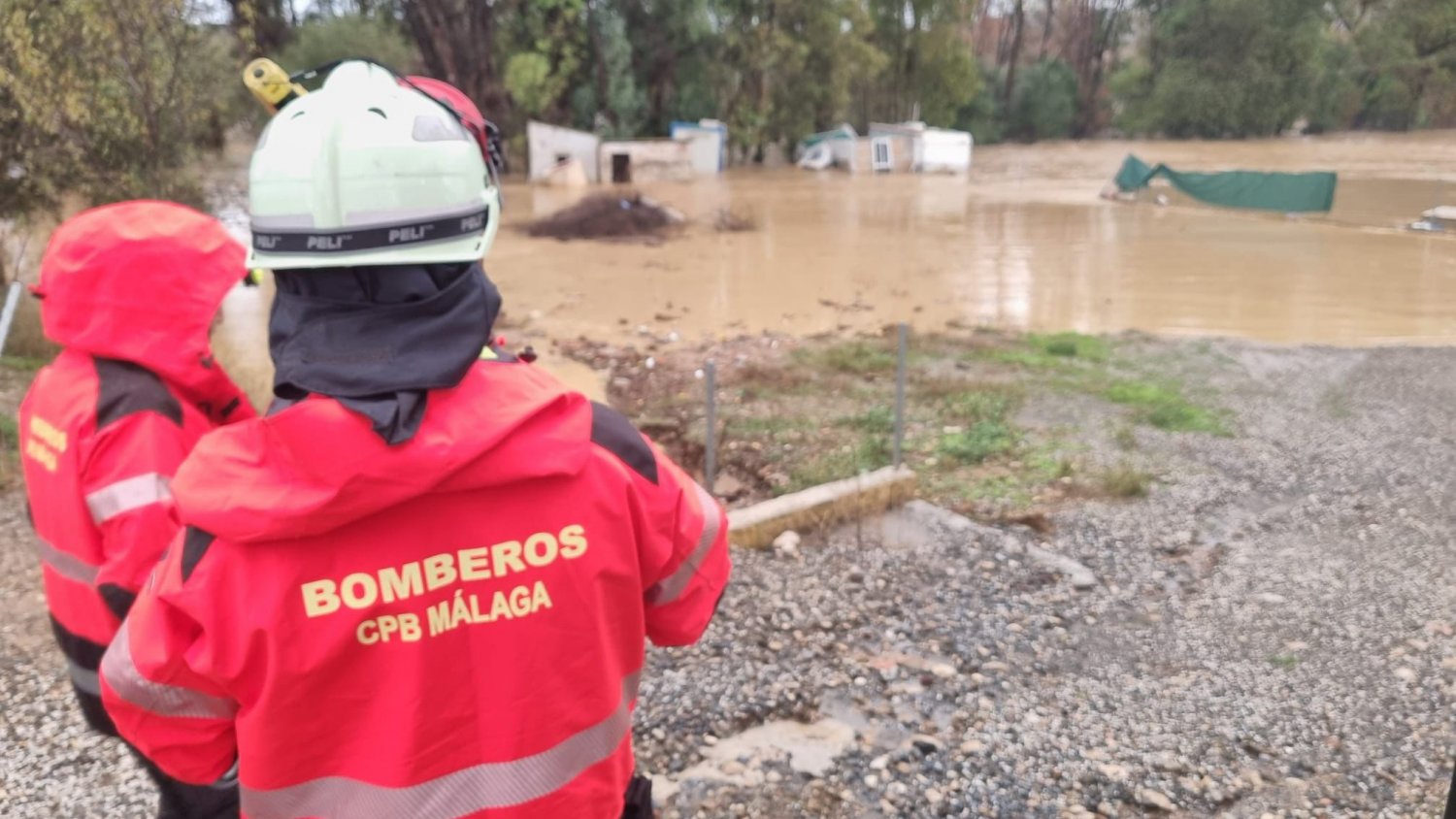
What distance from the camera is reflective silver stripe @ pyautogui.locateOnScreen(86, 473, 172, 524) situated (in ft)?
7.18

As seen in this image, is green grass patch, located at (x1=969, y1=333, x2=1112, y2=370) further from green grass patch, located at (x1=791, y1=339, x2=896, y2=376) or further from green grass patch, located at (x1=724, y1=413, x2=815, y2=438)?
green grass patch, located at (x1=724, y1=413, x2=815, y2=438)

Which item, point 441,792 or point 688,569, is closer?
point 441,792

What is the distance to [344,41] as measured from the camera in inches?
1393

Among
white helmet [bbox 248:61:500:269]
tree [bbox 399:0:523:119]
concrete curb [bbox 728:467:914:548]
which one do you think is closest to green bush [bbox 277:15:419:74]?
tree [bbox 399:0:523:119]

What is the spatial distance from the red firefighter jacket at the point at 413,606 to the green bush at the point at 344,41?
35.8 meters

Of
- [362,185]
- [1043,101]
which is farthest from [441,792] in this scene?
[1043,101]

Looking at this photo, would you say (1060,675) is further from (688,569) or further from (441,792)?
(441,792)

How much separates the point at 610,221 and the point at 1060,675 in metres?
18.5

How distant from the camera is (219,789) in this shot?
1.96m

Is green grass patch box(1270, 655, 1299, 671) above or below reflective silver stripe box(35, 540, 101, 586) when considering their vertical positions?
below

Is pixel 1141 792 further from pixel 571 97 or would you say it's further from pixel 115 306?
pixel 571 97

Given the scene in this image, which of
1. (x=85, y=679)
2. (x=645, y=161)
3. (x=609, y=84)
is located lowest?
(x=85, y=679)

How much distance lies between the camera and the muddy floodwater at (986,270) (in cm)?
1323

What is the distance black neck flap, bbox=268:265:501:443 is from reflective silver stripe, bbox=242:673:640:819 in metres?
0.56
